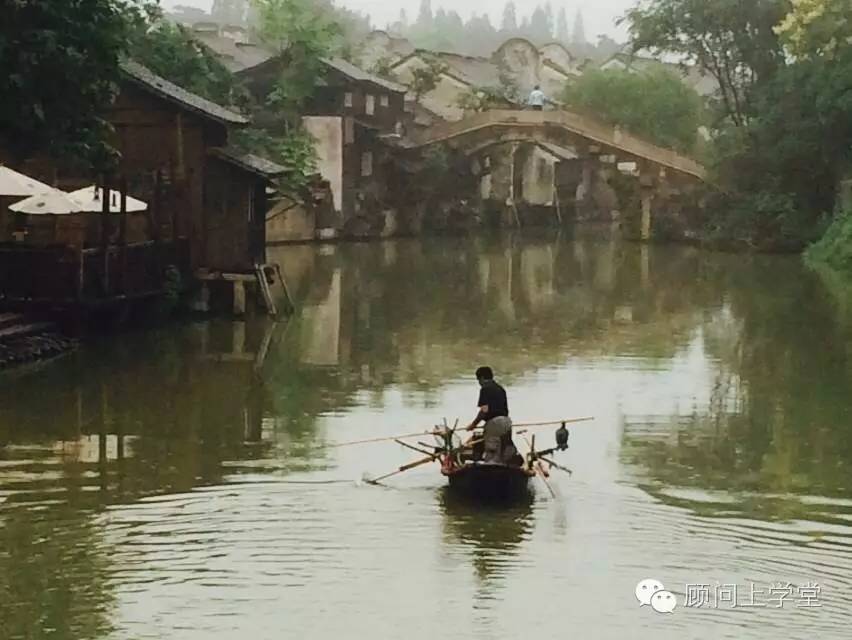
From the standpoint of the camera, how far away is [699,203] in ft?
191

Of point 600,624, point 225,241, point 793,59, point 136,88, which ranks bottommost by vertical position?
point 600,624

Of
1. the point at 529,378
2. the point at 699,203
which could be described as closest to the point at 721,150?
the point at 699,203

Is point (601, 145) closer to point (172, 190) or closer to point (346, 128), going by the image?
point (346, 128)

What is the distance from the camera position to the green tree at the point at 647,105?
240ft

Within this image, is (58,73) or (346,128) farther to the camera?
(346,128)

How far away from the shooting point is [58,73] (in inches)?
802

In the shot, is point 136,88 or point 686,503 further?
point 136,88

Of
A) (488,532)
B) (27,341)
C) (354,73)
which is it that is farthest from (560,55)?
(488,532)

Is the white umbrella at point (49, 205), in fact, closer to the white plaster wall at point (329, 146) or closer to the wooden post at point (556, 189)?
the white plaster wall at point (329, 146)

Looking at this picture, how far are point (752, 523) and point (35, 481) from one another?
6623 millimetres

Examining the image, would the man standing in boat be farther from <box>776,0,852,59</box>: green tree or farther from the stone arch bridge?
the stone arch bridge

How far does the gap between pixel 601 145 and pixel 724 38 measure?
6.08 metres

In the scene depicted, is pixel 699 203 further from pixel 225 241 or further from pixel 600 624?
pixel 600 624

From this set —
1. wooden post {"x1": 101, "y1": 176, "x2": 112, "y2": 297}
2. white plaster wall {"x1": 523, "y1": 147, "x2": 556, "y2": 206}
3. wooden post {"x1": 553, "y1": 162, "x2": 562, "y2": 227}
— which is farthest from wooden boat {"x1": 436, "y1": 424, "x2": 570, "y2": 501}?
white plaster wall {"x1": 523, "y1": 147, "x2": 556, "y2": 206}
